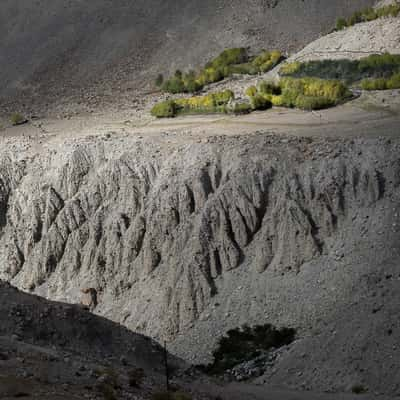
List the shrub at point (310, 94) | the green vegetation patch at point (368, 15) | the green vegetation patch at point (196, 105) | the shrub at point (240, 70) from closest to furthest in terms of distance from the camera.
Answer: the shrub at point (310, 94), the green vegetation patch at point (196, 105), the green vegetation patch at point (368, 15), the shrub at point (240, 70)

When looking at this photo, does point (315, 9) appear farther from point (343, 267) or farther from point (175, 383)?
point (175, 383)

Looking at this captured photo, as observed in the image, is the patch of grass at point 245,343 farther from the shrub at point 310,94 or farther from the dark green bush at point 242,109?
the dark green bush at point 242,109

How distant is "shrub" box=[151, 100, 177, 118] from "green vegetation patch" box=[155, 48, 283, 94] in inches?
229

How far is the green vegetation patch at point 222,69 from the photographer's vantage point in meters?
53.9

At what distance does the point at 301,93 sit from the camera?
148 feet

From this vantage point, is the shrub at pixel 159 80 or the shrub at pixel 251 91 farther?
the shrub at pixel 159 80

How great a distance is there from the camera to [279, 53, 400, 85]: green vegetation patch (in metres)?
45.3

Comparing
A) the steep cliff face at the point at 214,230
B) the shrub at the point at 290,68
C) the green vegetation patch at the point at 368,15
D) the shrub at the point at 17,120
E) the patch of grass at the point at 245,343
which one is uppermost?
the green vegetation patch at the point at 368,15

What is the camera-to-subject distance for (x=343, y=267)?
33.2 m

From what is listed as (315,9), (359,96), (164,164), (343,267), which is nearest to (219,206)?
(164,164)

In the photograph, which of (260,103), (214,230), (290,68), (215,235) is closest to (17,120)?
(260,103)

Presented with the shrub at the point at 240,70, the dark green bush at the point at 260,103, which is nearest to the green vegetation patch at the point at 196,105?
the dark green bush at the point at 260,103

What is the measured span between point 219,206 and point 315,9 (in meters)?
35.7

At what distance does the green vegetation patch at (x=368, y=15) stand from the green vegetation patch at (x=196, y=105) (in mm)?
14601
